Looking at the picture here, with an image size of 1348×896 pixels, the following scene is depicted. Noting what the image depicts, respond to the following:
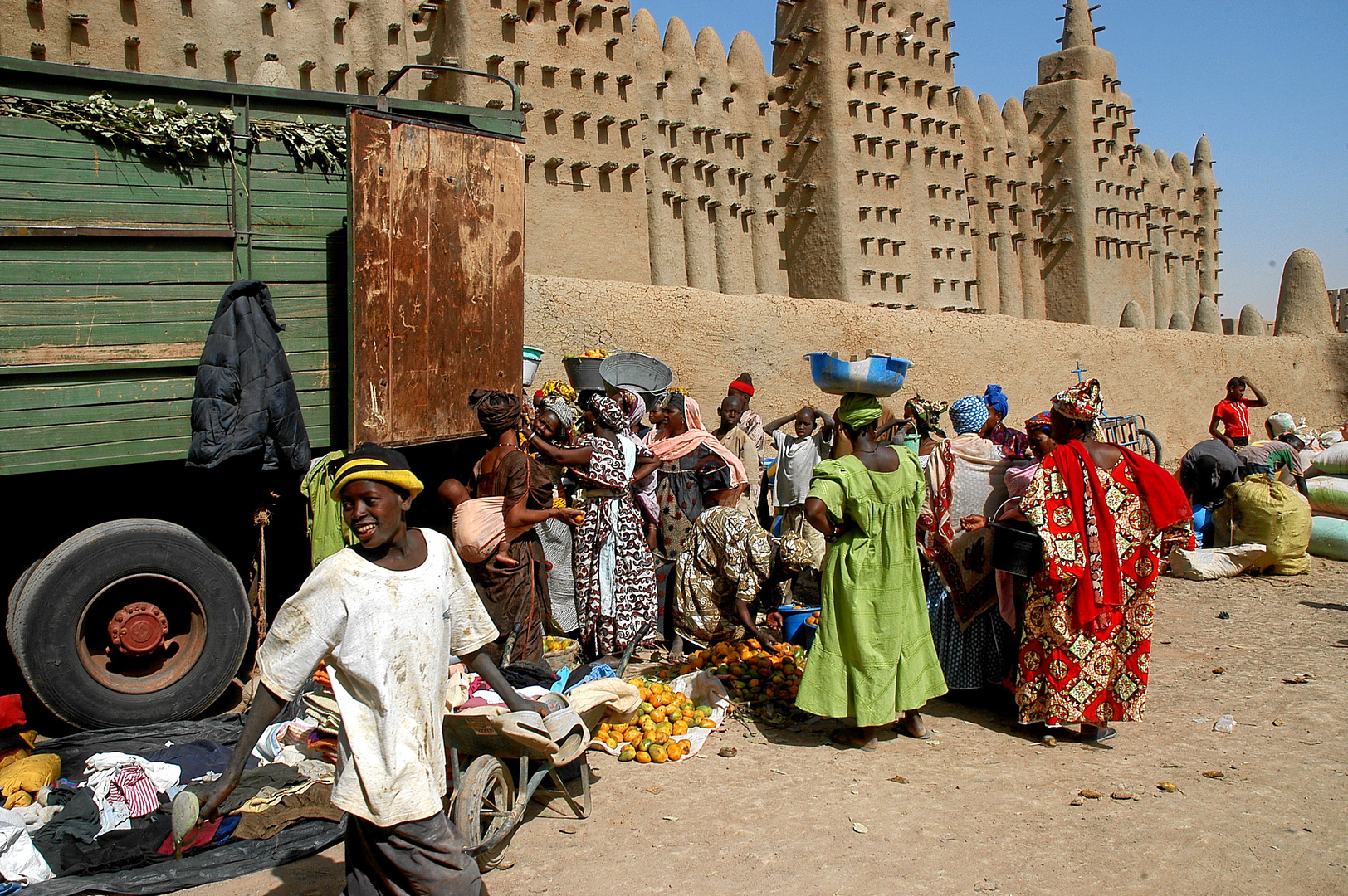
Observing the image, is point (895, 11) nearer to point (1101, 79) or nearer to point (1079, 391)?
point (1101, 79)

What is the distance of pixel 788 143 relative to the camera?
77.6 ft

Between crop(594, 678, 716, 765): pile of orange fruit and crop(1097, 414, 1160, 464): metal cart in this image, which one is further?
crop(1097, 414, 1160, 464): metal cart

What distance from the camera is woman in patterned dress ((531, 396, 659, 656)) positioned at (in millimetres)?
6082

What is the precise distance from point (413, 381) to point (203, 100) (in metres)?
1.94

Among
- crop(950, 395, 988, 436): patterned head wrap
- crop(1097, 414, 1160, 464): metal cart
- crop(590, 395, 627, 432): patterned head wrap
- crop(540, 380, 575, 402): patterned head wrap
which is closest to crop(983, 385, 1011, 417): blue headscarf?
crop(950, 395, 988, 436): patterned head wrap

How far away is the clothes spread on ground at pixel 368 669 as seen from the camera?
8.68ft

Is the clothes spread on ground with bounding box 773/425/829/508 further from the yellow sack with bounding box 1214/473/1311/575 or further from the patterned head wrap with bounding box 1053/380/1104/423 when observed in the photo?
the yellow sack with bounding box 1214/473/1311/575

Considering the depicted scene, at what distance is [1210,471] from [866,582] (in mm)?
6587

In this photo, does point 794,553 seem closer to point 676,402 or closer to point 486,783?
point 676,402

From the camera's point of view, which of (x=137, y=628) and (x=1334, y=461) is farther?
(x=1334, y=461)

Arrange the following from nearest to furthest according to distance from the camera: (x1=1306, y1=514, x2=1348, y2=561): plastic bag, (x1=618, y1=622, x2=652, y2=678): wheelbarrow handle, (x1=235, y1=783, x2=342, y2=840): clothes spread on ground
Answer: (x1=235, y1=783, x2=342, y2=840): clothes spread on ground < (x1=618, y1=622, x2=652, y2=678): wheelbarrow handle < (x1=1306, y1=514, x2=1348, y2=561): plastic bag

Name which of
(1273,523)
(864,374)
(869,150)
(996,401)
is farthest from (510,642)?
(869,150)

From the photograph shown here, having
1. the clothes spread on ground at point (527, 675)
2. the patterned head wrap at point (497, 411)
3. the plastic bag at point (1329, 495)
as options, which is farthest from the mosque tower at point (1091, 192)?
the clothes spread on ground at point (527, 675)

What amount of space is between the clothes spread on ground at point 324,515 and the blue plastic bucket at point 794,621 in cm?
271
